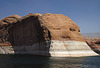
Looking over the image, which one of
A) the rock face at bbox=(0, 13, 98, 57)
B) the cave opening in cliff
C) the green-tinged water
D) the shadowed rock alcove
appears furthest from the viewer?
the cave opening in cliff

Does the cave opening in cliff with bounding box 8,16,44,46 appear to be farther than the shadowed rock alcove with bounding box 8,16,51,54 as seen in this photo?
Yes

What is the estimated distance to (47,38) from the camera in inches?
1214

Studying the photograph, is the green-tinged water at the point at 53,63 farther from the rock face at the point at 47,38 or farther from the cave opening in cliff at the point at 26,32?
the cave opening in cliff at the point at 26,32

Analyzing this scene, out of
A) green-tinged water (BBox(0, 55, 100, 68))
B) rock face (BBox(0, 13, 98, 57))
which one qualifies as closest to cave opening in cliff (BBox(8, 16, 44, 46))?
rock face (BBox(0, 13, 98, 57))

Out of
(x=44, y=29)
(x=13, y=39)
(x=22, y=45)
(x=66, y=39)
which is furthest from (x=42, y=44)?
(x=13, y=39)

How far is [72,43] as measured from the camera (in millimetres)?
30516

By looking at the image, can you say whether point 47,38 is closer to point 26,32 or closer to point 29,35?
point 29,35

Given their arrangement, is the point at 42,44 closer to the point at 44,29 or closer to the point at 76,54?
the point at 44,29

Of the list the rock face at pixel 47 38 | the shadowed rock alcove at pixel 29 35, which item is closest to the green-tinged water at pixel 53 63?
the rock face at pixel 47 38

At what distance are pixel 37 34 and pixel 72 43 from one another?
10812 millimetres

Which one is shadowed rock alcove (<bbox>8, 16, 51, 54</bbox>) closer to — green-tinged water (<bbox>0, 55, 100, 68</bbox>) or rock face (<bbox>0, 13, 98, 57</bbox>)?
rock face (<bbox>0, 13, 98, 57</bbox>)

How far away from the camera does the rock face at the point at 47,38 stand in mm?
29095

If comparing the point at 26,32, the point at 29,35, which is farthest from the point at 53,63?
the point at 26,32

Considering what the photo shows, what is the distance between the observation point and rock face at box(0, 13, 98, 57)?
2910 centimetres
